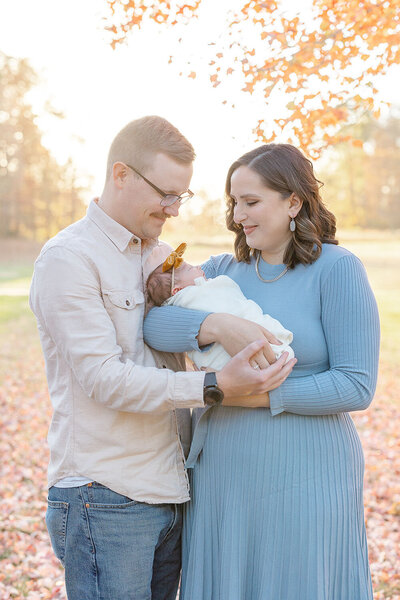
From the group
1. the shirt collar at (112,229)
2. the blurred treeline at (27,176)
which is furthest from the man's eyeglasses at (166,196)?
the blurred treeline at (27,176)

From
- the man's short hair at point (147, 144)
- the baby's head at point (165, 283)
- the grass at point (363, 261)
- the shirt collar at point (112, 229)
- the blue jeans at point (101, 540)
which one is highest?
the man's short hair at point (147, 144)

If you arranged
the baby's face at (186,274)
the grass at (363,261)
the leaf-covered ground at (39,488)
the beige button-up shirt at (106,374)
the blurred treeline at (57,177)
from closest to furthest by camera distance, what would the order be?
1. the beige button-up shirt at (106,374)
2. the baby's face at (186,274)
3. the leaf-covered ground at (39,488)
4. the grass at (363,261)
5. the blurred treeline at (57,177)

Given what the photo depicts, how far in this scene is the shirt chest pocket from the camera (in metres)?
2.36

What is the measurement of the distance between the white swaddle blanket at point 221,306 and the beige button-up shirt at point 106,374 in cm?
19

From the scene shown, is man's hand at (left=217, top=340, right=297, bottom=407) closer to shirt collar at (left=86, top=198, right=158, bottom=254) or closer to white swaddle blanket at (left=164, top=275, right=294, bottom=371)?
white swaddle blanket at (left=164, top=275, right=294, bottom=371)

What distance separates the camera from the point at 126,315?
7.91ft

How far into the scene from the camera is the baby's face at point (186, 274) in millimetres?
2675

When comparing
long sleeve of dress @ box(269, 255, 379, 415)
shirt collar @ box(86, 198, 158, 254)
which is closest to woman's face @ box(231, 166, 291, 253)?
long sleeve of dress @ box(269, 255, 379, 415)

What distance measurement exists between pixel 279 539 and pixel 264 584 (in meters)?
0.18

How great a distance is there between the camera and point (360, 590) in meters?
2.46

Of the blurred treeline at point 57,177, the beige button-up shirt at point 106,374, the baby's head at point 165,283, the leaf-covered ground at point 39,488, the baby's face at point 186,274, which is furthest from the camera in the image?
the blurred treeline at point 57,177

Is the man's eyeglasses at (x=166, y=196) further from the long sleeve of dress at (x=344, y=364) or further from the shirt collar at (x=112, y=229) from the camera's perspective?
the long sleeve of dress at (x=344, y=364)

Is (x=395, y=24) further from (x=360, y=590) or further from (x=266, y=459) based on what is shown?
(x=360, y=590)

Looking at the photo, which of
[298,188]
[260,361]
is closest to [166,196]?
[298,188]
